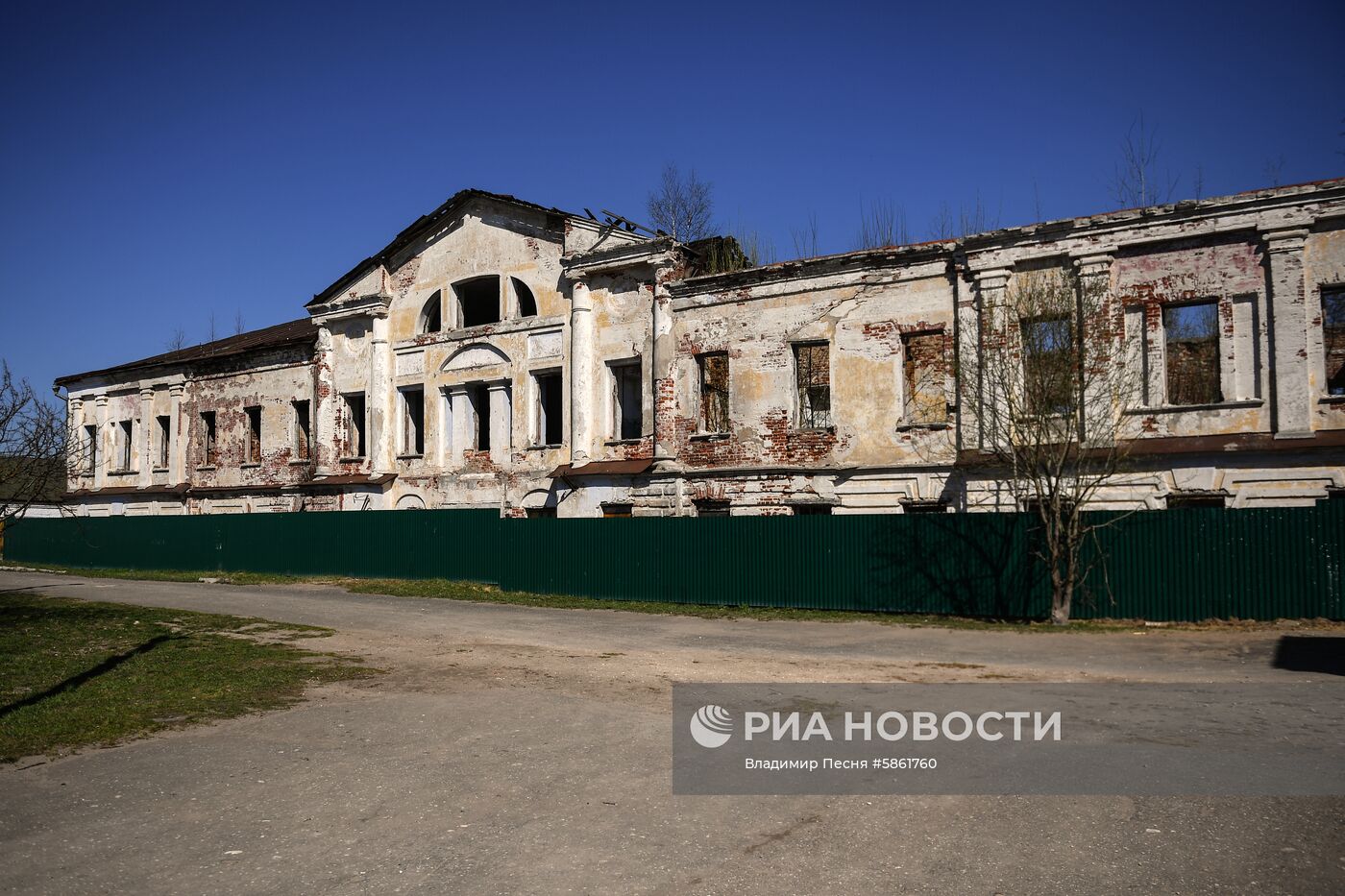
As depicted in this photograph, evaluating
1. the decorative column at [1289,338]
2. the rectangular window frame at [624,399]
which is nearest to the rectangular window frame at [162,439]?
the rectangular window frame at [624,399]

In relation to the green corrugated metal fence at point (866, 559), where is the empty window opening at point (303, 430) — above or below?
above

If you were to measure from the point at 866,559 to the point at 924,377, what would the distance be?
4426 mm

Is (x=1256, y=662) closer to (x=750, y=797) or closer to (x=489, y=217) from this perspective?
(x=750, y=797)

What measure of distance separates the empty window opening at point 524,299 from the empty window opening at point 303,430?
30.3ft

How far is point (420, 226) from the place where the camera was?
2786 cm

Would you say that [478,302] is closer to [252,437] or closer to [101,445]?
[252,437]

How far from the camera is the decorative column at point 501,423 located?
86.4 ft

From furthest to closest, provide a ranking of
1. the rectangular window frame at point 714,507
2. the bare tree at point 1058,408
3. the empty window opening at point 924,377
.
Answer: the rectangular window frame at point 714,507
the empty window opening at point 924,377
the bare tree at point 1058,408

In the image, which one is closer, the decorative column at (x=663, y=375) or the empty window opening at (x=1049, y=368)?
the empty window opening at (x=1049, y=368)

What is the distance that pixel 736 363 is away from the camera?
2277 centimetres

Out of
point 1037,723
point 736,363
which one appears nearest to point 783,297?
point 736,363

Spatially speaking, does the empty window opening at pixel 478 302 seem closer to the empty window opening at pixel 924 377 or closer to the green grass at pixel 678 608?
the green grass at pixel 678 608

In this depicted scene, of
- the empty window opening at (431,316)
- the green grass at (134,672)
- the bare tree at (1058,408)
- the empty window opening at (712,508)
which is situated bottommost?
the green grass at (134,672)

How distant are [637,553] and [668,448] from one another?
311 cm
